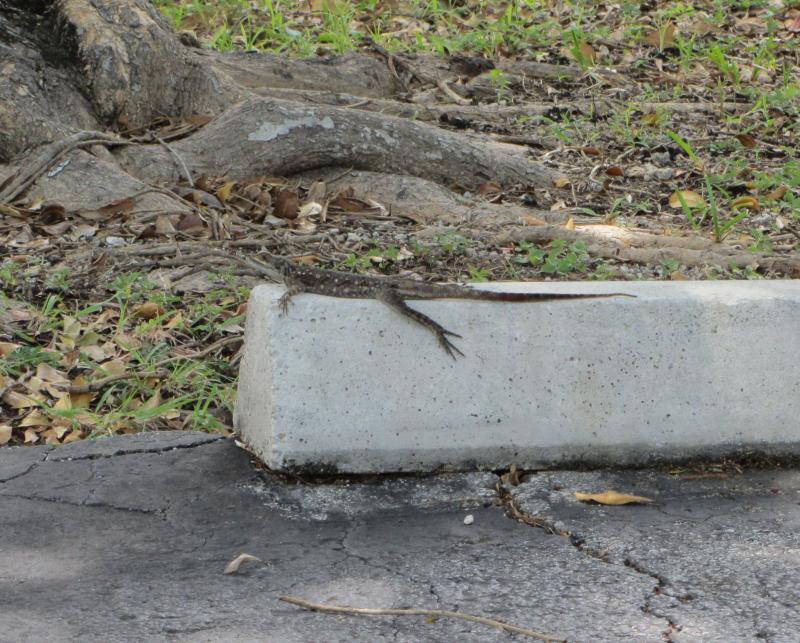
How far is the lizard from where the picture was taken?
12.5 feet

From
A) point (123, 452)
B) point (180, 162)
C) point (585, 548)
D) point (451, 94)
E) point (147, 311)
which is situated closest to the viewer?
point (585, 548)

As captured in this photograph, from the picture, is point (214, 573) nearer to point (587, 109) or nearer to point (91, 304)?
point (91, 304)

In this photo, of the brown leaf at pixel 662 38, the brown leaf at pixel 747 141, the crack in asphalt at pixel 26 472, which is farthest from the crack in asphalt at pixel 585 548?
the brown leaf at pixel 662 38

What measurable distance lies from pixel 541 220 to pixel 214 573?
412cm

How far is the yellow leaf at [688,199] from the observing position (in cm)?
729

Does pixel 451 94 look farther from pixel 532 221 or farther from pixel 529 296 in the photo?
pixel 529 296

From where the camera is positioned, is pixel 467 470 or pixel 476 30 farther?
pixel 476 30

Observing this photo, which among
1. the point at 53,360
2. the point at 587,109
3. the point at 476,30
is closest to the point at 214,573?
the point at 53,360

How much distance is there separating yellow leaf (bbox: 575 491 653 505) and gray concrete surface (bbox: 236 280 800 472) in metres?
0.23

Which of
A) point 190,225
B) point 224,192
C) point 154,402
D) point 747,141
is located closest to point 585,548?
point 154,402

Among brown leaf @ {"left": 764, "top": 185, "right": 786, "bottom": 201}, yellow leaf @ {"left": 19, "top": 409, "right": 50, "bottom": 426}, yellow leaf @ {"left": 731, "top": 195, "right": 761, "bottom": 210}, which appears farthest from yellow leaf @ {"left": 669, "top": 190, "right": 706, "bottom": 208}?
yellow leaf @ {"left": 19, "top": 409, "right": 50, "bottom": 426}

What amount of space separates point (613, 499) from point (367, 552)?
89cm

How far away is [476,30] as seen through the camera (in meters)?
11.1

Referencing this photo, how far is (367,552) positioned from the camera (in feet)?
11.0
